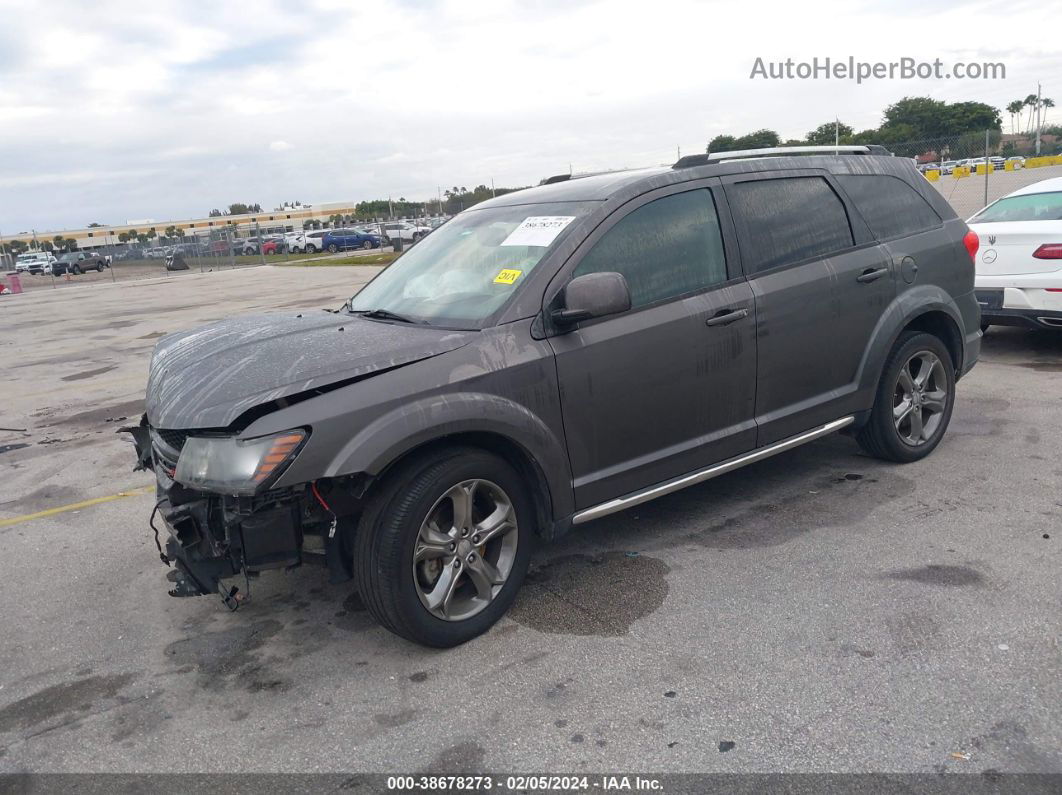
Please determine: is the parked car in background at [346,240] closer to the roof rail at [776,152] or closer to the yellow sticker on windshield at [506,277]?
the roof rail at [776,152]

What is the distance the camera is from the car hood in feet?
10.9

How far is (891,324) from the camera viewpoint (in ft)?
16.4

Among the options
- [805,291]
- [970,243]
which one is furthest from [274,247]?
[805,291]

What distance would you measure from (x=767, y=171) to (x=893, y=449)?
1899 millimetres

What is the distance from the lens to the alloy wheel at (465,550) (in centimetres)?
347

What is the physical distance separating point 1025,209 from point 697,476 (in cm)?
612

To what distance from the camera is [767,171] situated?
4699 mm

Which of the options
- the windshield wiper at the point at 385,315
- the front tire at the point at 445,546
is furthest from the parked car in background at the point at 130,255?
the front tire at the point at 445,546

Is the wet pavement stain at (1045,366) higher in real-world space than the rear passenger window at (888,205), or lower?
lower

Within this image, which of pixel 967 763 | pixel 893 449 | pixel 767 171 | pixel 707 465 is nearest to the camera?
pixel 967 763

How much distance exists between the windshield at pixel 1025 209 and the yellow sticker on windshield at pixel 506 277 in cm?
627

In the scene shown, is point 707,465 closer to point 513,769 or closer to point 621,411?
point 621,411

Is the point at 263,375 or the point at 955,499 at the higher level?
the point at 263,375

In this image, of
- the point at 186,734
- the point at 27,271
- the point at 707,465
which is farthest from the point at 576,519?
the point at 27,271
